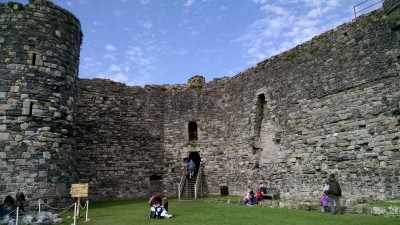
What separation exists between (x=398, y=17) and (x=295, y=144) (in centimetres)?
681

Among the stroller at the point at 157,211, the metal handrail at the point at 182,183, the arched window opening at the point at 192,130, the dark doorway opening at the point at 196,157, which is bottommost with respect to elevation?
the stroller at the point at 157,211

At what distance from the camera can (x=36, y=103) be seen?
46.1ft

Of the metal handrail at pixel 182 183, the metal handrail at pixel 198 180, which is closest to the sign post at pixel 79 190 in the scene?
the metal handrail at pixel 182 183

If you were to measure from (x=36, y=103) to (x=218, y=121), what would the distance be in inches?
450

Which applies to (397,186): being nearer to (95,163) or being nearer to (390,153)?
(390,153)

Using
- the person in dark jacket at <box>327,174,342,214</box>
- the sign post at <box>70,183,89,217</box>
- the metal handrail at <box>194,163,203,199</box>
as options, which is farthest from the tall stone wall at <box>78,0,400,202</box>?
the sign post at <box>70,183,89,217</box>

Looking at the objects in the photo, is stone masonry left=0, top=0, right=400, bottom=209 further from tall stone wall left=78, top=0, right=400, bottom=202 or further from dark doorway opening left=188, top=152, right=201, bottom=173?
dark doorway opening left=188, top=152, right=201, bottom=173

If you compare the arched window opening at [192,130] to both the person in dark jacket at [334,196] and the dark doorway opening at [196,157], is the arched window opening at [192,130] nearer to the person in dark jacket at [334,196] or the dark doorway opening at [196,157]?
the dark doorway opening at [196,157]

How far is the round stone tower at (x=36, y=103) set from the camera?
43.9 ft

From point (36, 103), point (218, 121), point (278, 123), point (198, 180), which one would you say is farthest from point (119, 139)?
point (278, 123)

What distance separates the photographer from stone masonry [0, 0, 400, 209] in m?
13.6

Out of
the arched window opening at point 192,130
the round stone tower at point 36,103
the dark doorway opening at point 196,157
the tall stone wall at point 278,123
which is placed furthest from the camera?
the arched window opening at point 192,130

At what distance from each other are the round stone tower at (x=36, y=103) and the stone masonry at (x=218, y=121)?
39mm

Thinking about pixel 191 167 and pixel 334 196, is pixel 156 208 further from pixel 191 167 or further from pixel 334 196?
pixel 191 167
